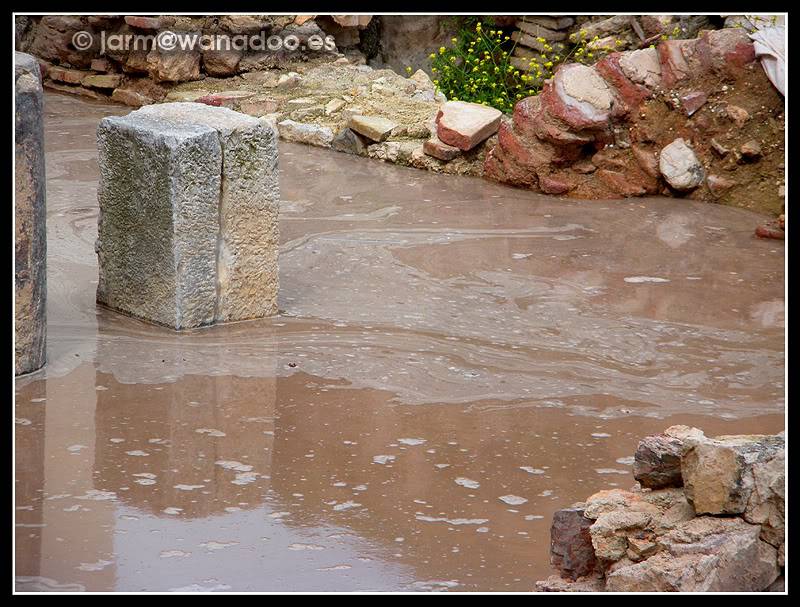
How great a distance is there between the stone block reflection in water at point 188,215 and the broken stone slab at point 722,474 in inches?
107

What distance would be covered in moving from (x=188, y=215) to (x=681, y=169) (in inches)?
156

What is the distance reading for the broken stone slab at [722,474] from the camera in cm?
280

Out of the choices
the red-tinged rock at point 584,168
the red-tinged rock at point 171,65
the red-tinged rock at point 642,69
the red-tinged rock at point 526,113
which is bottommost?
the red-tinged rock at point 584,168

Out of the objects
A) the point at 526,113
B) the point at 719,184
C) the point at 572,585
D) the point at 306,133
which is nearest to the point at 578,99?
the point at 526,113

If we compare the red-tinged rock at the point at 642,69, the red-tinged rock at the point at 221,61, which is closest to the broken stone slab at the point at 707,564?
the red-tinged rock at the point at 642,69

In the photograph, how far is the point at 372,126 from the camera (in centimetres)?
868

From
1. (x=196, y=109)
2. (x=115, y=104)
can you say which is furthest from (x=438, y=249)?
(x=115, y=104)

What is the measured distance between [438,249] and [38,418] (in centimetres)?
287

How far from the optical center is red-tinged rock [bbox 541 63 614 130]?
764 cm

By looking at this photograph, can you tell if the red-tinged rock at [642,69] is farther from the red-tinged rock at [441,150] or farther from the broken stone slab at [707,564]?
the broken stone slab at [707,564]

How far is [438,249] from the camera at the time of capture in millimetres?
6445

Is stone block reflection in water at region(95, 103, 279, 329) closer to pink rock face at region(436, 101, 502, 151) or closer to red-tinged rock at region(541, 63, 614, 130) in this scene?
red-tinged rock at region(541, 63, 614, 130)

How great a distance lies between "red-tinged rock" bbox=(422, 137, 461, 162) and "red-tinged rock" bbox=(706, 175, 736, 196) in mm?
1791

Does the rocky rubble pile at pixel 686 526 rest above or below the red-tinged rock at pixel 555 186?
above
